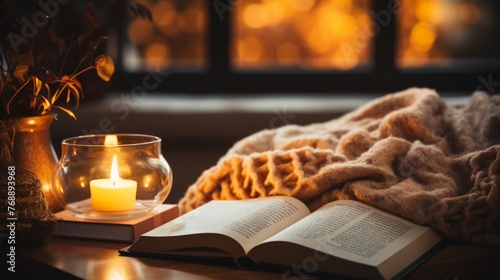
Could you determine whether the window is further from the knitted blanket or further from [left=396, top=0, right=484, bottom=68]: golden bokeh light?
the knitted blanket

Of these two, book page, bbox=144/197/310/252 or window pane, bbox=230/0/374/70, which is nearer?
book page, bbox=144/197/310/252

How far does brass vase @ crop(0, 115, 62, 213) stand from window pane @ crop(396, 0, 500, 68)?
184cm

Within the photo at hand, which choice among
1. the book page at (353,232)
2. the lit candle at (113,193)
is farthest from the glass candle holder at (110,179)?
the book page at (353,232)

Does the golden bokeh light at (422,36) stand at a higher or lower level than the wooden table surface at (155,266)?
higher

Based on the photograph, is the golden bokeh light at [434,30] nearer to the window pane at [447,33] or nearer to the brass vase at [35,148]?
the window pane at [447,33]

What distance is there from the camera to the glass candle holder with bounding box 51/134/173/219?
3.51 feet

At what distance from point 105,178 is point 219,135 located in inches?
50.6

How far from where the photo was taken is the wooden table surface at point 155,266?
0.90 meters

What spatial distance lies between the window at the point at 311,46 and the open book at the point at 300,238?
5.64 feet

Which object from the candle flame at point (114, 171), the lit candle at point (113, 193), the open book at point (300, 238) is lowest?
the open book at point (300, 238)

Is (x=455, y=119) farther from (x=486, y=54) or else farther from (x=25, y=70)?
(x=486, y=54)

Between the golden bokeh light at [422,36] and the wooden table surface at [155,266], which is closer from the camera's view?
the wooden table surface at [155,266]

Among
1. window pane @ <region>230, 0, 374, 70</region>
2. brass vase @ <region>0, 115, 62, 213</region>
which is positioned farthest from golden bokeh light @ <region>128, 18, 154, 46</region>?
brass vase @ <region>0, 115, 62, 213</region>

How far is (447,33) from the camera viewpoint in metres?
2.79
